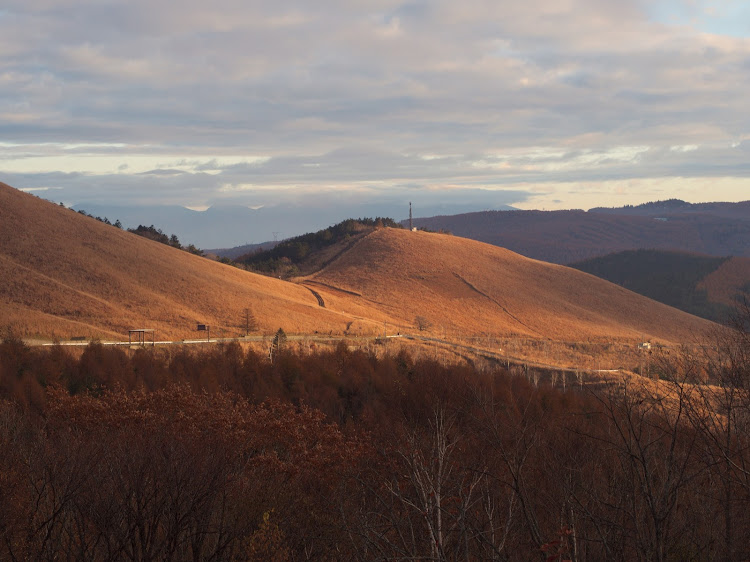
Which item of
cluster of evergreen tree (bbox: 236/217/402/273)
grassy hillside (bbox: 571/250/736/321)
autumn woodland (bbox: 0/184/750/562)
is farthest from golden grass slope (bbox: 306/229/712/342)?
grassy hillside (bbox: 571/250/736/321)

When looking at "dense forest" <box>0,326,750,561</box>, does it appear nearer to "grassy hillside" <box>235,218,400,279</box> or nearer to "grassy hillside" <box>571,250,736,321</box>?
"grassy hillside" <box>235,218,400,279</box>

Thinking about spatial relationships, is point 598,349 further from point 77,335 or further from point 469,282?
point 77,335

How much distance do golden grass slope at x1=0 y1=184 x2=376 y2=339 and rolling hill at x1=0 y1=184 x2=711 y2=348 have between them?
156 mm

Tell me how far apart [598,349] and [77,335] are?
5086 cm

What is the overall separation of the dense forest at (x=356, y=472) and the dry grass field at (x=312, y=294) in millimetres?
18405

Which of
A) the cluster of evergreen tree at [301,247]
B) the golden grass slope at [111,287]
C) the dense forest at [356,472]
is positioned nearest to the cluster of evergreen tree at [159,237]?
the cluster of evergreen tree at [301,247]

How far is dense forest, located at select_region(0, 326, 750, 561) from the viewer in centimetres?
1008

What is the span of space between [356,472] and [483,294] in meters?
81.8

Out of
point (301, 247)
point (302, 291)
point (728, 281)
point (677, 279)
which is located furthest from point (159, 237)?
point (728, 281)

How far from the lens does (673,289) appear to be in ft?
541

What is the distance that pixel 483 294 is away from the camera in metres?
A: 101

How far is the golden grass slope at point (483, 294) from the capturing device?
87.5 m

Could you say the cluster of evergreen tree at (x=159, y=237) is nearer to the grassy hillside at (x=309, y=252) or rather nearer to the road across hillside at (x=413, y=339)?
the grassy hillside at (x=309, y=252)

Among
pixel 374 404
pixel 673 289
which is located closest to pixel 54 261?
pixel 374 404
